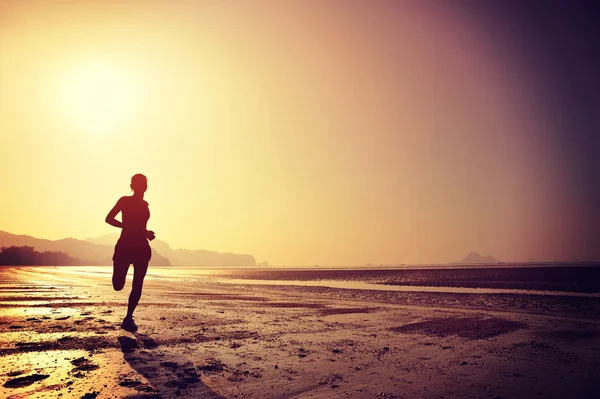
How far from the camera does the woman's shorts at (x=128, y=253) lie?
20.8ft

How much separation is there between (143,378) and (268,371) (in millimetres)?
1281

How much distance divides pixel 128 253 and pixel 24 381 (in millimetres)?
3213

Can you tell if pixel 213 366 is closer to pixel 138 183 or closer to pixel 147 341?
pixel 147 341

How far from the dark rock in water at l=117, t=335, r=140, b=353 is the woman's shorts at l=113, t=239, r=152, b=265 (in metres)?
1.41

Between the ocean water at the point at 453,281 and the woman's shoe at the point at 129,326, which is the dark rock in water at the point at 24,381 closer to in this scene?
the woman's shoe at the point at 129,326

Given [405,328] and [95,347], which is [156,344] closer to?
[95,347]

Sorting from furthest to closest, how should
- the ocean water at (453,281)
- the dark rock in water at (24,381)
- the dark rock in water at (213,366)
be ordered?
the ocean water at (453,281)
the dark rock in water at (213,366)
the dark rock in water at (24,381)

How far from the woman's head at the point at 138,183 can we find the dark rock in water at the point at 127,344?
267 cm

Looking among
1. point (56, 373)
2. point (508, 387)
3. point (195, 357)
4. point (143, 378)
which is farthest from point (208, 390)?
point (508, 387)

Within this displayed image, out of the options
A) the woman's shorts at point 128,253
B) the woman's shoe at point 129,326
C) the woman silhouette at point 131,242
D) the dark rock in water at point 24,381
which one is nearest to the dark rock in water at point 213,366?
the dark rock in water at point 24,381

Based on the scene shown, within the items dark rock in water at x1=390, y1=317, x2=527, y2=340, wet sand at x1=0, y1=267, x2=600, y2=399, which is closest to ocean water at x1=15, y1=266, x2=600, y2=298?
dark rock in water at x1=390, y1=317, x2=527, y2=340

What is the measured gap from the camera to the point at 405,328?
23.7 feet

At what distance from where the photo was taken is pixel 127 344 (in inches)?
195

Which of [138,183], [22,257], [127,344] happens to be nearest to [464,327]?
[127,344]
